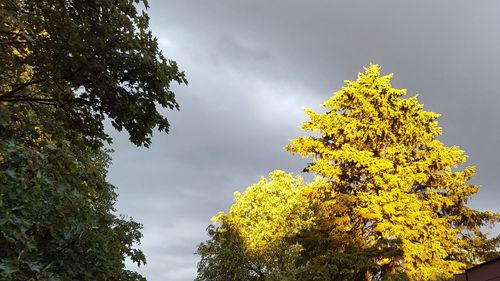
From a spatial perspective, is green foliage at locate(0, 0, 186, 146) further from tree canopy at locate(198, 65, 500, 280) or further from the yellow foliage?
the yellow foliage

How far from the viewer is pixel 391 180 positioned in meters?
18.2

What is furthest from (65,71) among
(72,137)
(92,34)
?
(72,137)

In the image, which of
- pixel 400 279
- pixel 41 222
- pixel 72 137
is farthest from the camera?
pixel 400 279

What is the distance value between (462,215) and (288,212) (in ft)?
47.5

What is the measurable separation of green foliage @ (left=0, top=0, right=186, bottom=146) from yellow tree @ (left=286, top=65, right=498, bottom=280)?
12.4m

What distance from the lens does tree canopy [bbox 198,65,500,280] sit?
693 inches

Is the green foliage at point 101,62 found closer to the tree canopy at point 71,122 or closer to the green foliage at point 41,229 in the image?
the tree canopy at point 71,122

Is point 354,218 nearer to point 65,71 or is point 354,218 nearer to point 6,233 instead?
point 65,71

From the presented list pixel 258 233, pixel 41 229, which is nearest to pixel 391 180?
pixel 41 229

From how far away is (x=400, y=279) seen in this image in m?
16.0

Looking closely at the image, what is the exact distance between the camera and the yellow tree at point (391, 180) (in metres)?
18.0

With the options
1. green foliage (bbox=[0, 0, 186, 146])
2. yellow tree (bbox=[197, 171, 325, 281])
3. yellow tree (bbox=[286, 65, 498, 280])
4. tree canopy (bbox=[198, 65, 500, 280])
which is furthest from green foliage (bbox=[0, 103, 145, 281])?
yellow tree (bbox=[197, 171, 325, 281])

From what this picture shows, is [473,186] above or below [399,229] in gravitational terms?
above

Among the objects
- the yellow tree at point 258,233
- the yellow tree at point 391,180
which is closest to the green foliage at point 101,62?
the yellow tree at point 391,180
